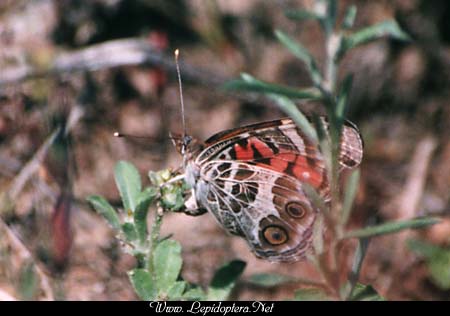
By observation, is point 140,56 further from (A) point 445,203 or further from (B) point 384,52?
(A) point 445,203

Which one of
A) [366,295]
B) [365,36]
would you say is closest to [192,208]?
[366,295]

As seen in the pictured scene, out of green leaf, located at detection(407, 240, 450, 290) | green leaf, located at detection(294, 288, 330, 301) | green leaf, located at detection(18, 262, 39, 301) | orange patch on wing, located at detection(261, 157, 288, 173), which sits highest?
orange patch on wing, located at detection(261, 157, 288, 173)

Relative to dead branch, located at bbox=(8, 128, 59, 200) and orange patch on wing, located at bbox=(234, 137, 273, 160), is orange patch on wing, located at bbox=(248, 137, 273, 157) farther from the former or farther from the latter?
dead branch, located at bbox=(8, 128, 59, 200)

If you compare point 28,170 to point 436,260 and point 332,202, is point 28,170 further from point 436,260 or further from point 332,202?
point 436,260

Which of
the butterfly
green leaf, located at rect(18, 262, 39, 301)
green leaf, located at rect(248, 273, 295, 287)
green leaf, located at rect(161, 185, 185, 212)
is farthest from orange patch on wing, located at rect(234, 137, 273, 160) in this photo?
green leaf, located at rect(18, 262, 39, 301)

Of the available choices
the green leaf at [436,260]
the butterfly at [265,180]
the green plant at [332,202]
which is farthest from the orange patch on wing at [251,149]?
the green leaf at [436,260]

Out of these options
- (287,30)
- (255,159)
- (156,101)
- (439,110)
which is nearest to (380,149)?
(439,110)
